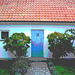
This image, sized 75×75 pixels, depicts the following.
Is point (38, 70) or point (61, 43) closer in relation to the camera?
point (38, 70)

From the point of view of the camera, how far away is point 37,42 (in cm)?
1117

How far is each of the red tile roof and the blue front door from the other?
1136 millimetres

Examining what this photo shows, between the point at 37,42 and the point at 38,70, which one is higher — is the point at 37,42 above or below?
above

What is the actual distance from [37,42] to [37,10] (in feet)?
9.61

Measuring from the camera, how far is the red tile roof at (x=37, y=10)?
1111 centimetres

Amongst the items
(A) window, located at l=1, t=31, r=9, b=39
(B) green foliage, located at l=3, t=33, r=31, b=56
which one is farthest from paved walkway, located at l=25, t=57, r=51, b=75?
(A) window, located at l=1, t=31, r=9, b=39

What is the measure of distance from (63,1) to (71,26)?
373cm

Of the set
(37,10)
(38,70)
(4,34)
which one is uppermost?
(37,10)

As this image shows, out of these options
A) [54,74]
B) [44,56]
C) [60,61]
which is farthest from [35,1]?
[54,74]

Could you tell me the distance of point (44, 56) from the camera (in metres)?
10.9

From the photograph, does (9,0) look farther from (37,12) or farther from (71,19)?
(71,19)

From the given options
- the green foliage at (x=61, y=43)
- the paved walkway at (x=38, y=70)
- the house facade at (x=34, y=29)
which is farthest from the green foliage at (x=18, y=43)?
the green foliage at (x=61, y=43)

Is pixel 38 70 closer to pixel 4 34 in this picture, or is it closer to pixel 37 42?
pixel 37 42

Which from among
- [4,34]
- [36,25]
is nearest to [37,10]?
[36,25]
